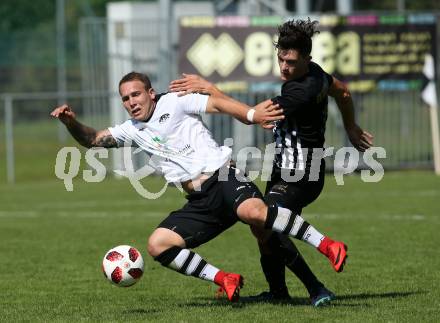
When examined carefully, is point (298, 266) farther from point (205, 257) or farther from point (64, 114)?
point (205, 257)

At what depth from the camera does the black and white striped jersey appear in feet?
25.9

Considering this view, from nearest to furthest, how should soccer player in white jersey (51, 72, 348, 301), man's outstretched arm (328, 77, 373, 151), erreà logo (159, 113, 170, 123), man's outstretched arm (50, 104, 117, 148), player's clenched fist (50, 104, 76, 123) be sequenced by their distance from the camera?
soccer player in white jersey (51, 72, 348, 301), erreà logo (159, 113, 170, 123), player's clenched fist (50, 104, 76, 123), man's outstretched arm (50, 104, 117, 148), man's outstretched arm (328, 77, 373, 151)

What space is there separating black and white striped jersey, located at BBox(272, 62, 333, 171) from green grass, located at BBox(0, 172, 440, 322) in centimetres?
109

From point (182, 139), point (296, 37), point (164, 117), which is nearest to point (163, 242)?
point (182, 139)

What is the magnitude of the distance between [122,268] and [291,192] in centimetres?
136

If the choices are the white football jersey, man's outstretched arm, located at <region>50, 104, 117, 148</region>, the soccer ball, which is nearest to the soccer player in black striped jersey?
the white football jersey

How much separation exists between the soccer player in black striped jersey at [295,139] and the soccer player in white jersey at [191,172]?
19 centimetres

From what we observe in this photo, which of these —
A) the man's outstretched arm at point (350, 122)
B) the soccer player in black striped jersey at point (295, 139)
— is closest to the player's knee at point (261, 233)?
the soccer player in black striped jersey at point (295, 139)

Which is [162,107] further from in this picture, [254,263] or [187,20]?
[187,20]

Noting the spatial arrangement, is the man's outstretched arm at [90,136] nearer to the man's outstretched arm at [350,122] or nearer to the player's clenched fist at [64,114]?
the player's clenched fist at [64,114]

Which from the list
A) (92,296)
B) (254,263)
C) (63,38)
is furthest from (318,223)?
(63,38)

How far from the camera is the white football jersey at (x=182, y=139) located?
25.9 ft

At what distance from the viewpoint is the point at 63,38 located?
34781mm

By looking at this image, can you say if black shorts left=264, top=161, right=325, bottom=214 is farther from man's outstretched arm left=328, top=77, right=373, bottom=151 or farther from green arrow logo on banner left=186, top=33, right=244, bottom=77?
green arrow logo on banner left=186, top=33, right=244, bottom=77
